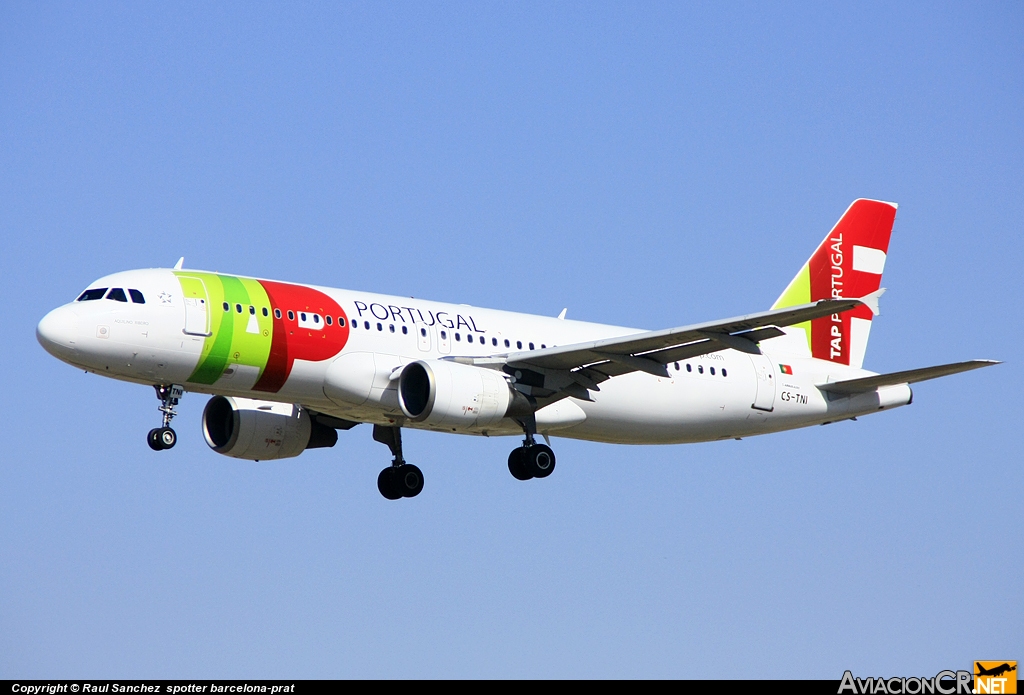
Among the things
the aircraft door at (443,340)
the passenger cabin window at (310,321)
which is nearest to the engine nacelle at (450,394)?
the aircraft door at (443,340)

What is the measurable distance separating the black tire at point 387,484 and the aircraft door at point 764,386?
973 cm

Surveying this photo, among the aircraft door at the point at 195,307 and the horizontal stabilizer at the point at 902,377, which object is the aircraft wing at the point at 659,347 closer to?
the horizontal stabilizer at the point at 902,377

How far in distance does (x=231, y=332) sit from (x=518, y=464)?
7.76 metres

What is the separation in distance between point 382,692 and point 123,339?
11.2 m

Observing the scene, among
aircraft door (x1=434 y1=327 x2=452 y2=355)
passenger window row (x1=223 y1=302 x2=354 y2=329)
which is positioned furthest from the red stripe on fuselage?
aircraft door (x1=434 y1=327 x2=452 y2=355)

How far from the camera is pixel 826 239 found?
43.2 m

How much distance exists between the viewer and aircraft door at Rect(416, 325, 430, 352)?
114 ft

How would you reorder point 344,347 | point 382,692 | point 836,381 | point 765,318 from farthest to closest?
point 836,381, point 344,347, point 765,318, point 382,692

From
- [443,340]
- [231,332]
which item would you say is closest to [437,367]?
[443,340]

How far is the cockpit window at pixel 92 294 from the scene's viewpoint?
105 feet

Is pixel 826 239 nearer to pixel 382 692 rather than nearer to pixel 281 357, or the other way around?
pixel 281 357

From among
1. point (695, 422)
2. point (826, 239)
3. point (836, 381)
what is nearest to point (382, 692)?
point (695, 422)

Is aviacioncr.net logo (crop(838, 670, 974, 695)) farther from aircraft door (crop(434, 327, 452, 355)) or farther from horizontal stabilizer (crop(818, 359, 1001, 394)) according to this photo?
aircraft door (crop(434, 327, 452, 355))

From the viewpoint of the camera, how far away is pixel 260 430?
37.3 meters
